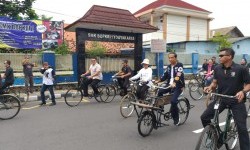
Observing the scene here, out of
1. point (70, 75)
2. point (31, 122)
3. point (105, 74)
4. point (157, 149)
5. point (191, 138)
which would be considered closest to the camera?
point (157, 149)

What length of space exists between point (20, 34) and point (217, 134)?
12.5 metres

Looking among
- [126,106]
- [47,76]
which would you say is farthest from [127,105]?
[47,76]

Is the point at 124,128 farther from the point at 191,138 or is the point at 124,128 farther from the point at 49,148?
the point at 49,148

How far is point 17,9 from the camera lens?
21.5 m

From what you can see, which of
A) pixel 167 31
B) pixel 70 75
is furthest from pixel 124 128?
pixel 167 31

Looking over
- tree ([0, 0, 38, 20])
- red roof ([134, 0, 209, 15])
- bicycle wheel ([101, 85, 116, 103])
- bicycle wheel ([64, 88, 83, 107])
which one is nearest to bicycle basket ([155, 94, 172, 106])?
bicycle wheel ([64, 88, 83, 107])

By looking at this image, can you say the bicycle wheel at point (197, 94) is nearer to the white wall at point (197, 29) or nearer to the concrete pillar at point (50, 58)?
→ the concrete pillar at point (50, 58)

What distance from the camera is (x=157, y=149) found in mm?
5500

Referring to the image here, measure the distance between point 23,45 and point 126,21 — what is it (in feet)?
18.0

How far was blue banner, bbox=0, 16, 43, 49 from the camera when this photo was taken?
1429 cm

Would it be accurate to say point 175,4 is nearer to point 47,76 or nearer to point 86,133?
point 47,76

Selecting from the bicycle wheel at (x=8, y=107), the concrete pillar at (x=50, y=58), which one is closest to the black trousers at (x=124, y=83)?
the concrete pillar at (x=50, y=58)

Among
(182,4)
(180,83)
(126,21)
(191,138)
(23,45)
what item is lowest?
(191,138)

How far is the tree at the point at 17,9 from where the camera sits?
68.3 ft
